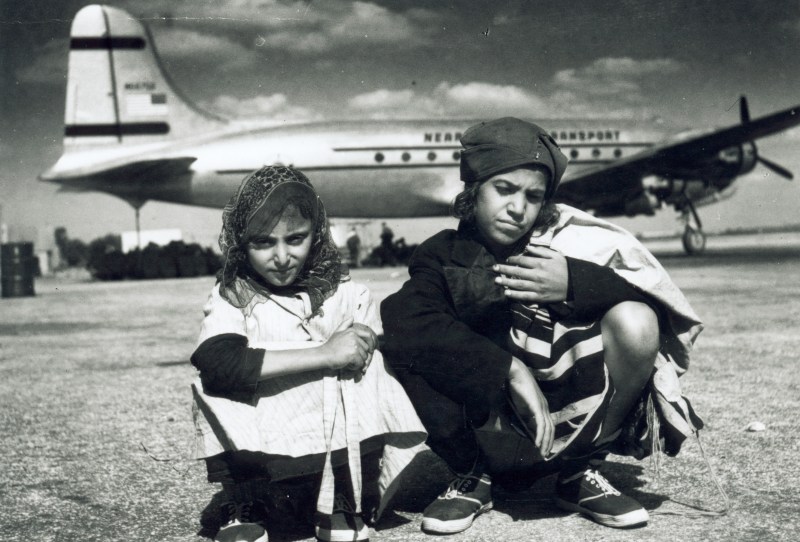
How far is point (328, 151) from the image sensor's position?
1425 centimetres

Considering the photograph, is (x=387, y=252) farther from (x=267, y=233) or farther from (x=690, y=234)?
(x=267, y=233)

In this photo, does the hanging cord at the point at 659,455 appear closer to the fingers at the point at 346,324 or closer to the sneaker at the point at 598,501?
the sneaker at the point at 598,501

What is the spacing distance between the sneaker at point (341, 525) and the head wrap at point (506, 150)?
0.68 meters

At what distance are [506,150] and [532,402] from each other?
0.48 meters

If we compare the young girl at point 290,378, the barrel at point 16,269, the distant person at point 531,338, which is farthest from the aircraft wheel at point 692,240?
the young girl at point 290,378

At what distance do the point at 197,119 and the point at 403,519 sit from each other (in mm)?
15443

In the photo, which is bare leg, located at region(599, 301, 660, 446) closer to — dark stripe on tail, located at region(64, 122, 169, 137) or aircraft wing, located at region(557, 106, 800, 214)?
aircraft wing, located at region(557, 106, 800, 214)

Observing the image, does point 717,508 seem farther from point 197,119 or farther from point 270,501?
point 197,119

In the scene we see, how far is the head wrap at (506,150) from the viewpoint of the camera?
1.43m

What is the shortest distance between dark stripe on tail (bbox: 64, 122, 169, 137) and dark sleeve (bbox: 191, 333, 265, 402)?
51.2ft

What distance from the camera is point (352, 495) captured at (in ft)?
4.51

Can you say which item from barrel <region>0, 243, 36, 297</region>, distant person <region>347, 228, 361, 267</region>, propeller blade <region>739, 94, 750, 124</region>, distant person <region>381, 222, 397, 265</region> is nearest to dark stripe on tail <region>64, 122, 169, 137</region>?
distant person <region>347, 228, 361, 267</region>

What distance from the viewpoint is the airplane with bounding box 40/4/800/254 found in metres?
14.2

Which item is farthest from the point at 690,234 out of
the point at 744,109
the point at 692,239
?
the point at 744,109
